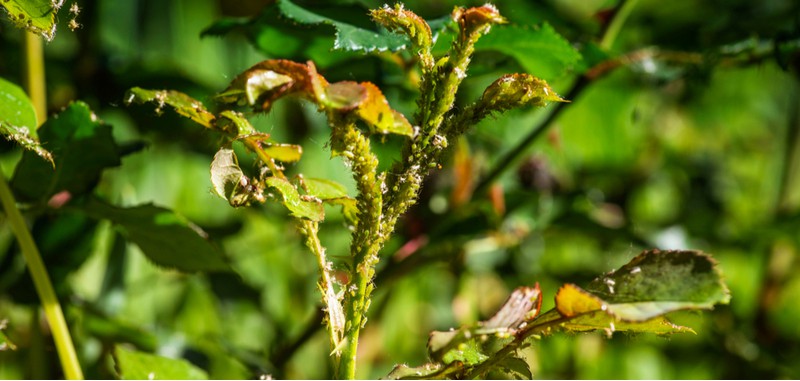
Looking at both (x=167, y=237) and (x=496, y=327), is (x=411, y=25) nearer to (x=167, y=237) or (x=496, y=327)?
(x=496, y=327)

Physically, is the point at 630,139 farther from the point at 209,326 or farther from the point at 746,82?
the point at 209,326

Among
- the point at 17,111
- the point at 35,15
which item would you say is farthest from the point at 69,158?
the point at 35,15

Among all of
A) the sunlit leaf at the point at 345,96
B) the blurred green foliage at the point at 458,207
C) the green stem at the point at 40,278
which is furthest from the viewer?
the blurred green foliage at the point at 458,207

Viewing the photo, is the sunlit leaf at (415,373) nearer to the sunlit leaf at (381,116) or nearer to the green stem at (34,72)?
the sunlit leaf at (381,116)

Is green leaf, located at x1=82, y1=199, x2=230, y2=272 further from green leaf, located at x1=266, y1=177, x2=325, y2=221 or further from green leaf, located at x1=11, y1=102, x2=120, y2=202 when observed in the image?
green leaf, located at x1=266, y1=177, x2=325, y2=221

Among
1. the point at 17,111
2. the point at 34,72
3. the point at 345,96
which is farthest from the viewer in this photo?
the point at 34,72

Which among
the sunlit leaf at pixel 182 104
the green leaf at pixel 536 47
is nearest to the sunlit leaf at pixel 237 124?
the sunlit leaf at pixel 182 104

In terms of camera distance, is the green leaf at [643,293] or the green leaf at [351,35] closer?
the green leaf at [643,293]
